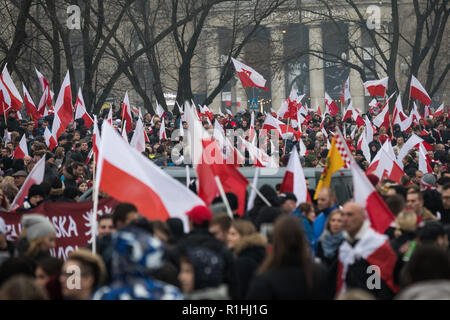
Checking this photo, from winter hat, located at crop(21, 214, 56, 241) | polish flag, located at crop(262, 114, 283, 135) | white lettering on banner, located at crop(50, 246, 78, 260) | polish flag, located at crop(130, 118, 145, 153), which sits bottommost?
white lettering on banner, located at crop(50, 246, 78, 260)

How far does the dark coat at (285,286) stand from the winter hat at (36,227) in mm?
2444

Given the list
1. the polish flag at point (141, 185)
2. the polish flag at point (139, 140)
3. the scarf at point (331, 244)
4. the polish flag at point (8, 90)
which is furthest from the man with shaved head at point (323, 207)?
the polish flag at point (8, 90)

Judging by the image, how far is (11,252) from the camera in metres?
7.99

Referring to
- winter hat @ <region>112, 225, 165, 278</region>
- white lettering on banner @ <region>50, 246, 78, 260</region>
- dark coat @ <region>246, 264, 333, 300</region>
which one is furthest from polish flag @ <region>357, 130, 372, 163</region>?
winter hat @ <region>112, 225, 165, 278</region>

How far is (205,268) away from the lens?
540 cm

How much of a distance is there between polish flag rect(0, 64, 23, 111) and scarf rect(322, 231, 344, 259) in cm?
1427

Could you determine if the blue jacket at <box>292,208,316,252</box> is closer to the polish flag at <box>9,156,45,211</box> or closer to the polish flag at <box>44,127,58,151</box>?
the polish flag at <box>9,156,45,211</box>

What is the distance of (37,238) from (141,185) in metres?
1.13

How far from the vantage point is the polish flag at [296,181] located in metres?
10.4

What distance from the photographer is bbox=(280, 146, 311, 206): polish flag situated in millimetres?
10438

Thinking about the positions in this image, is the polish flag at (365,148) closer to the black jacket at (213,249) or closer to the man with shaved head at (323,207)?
the man with shaved head at (323,207)

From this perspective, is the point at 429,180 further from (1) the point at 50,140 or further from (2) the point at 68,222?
(1) the point at 50,140
